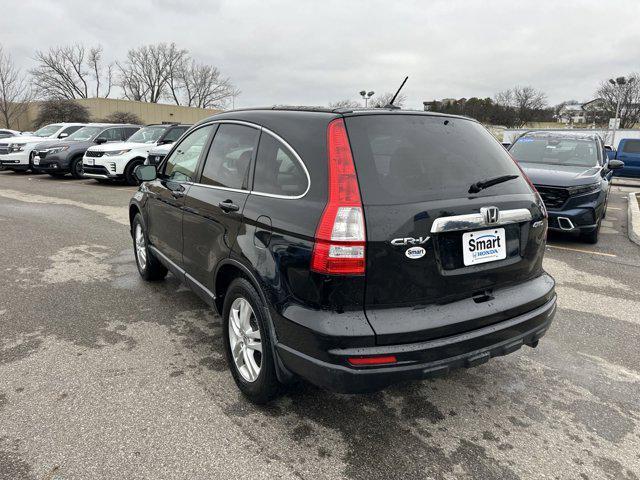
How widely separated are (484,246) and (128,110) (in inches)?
2076

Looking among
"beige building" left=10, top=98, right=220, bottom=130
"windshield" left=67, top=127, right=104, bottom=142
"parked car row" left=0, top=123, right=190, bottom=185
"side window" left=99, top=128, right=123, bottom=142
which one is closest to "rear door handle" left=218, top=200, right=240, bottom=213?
"parked car row" left=0, top=123, right=190, bottom=185

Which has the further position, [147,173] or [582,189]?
[582,189]

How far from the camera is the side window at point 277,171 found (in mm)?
2423

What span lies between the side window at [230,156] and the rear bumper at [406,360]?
3.90 feet

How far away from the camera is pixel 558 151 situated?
26.5ft

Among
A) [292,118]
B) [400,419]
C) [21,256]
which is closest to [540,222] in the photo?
[400,419]

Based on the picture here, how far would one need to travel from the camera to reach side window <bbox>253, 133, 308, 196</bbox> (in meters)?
2.42

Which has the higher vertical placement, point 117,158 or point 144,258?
point 117,158

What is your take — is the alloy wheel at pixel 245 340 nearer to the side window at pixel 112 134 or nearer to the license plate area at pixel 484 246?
the license plate area at pixel 484 246

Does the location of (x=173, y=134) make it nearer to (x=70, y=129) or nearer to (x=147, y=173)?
(x=70, y=129)

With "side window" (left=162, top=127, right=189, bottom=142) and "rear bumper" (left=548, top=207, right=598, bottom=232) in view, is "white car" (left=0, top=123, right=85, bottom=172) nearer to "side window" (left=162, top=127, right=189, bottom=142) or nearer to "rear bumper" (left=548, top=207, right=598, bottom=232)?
"side window" (left=162, top=127, right=189, bottom=142)

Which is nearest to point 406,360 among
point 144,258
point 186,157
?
point 186,157

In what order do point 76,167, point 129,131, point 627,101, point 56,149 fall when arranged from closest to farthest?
point 56,149, point 76,167, point 129,131, point 627,101

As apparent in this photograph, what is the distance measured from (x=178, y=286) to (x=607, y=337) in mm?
4084
